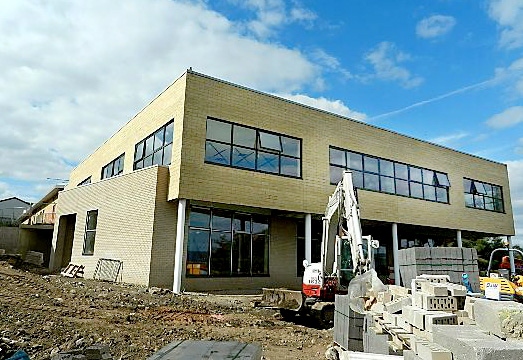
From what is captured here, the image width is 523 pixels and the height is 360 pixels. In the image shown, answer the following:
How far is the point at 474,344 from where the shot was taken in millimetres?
2707

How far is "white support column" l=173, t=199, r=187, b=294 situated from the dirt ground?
688mm

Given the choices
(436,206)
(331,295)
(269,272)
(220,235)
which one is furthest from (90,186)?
(436,206)

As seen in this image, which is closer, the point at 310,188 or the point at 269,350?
the point at 269,350

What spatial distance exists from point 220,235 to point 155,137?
5698 mm

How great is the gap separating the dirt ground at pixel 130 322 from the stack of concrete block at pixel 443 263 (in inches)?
134

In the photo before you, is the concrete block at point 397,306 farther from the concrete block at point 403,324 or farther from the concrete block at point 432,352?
the concrete block at point 432,352

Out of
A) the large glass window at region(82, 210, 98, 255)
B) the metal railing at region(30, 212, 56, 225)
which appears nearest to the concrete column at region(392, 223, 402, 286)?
the large glass window at region(82, 210, 98, 255)

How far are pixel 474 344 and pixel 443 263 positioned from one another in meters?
9.79

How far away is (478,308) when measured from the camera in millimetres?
3631

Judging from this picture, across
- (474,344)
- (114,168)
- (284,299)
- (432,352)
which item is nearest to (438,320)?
(432,352)

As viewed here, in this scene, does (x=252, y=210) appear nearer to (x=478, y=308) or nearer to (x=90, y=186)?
(x=90, y=186)

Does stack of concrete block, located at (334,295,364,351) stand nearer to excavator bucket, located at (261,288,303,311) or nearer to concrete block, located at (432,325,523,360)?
excavator bucket, located at (261,288,303,311)

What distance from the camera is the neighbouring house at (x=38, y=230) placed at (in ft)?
123

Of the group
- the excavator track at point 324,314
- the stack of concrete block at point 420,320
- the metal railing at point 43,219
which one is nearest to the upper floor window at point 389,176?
the excavator track at point 324,314
